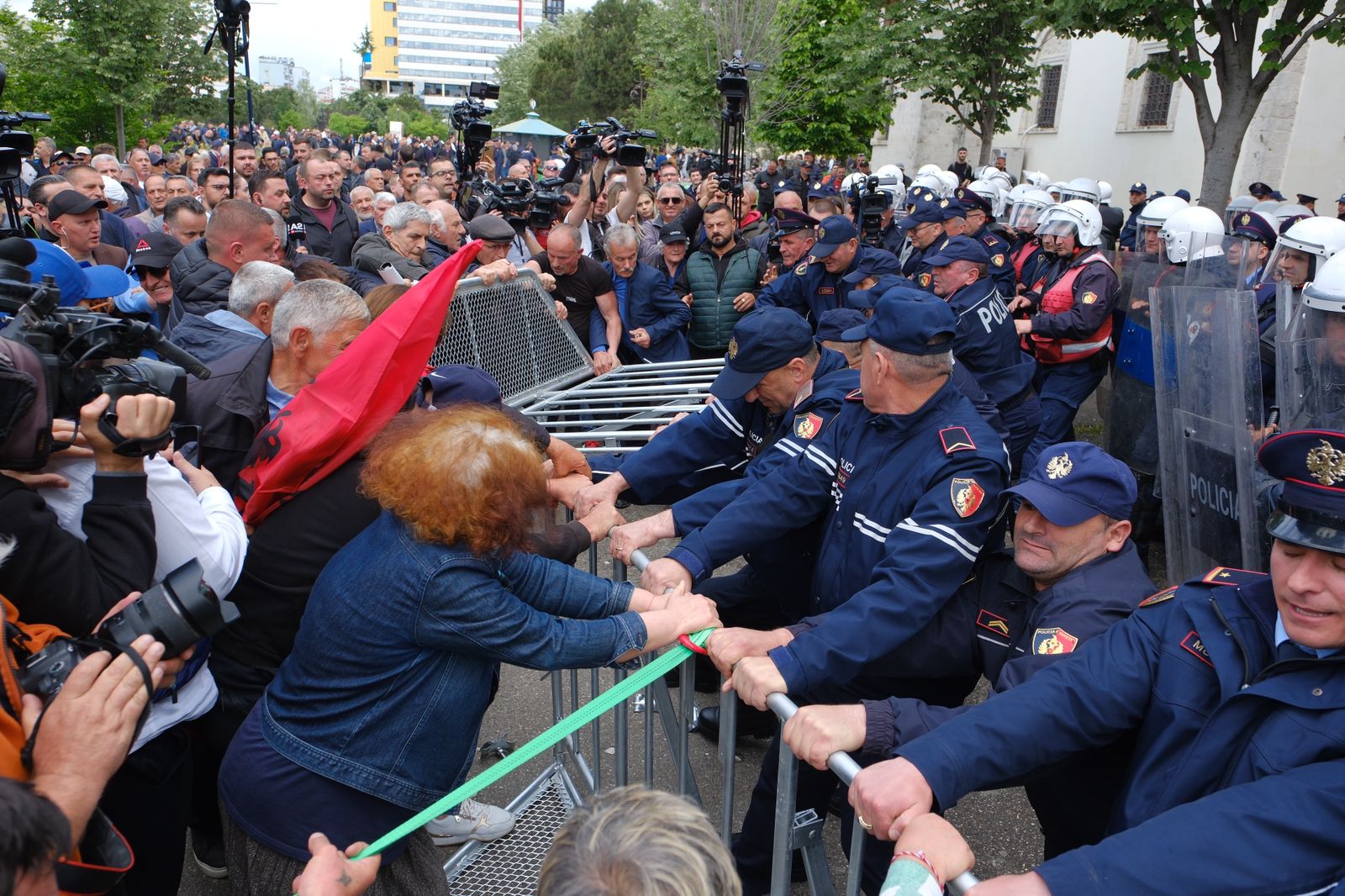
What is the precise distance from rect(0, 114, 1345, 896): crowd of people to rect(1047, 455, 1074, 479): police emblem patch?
3cm

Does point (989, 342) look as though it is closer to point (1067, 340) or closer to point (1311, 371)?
point (1067, 340)

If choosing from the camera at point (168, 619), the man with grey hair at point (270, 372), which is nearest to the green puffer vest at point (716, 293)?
the man with grey hair at point (270, 372)

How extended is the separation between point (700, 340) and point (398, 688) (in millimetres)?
5405

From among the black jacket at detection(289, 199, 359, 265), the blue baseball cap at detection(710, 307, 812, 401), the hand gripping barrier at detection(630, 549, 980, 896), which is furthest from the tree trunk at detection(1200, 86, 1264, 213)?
the hand gripping barrier at detection(630, 549, 980, 896)

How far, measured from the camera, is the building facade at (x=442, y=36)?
145750mm

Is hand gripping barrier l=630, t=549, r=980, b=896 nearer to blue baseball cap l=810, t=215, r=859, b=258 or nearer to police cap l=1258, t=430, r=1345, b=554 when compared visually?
police cap l=1258, t=430, r=1345, b=554

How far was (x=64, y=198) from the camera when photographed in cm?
596

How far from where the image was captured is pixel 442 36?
151m

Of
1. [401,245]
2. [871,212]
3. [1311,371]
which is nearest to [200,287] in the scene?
[401,245]

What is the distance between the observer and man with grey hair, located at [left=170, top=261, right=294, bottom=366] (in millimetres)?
3699

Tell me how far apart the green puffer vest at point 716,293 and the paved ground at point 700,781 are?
3.42 metres

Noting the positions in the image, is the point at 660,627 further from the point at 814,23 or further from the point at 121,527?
the point at 814,23

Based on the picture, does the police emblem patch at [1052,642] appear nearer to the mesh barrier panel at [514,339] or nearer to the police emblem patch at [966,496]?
the police emblem patch at [966,496]

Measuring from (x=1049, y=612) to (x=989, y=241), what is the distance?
22.1ft
